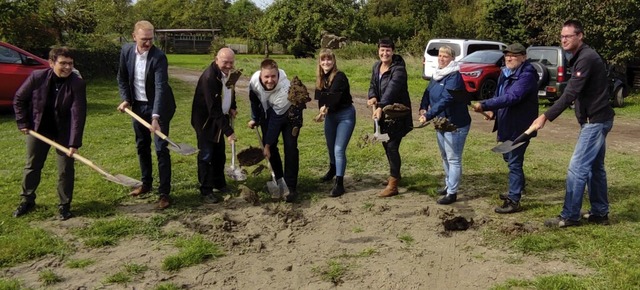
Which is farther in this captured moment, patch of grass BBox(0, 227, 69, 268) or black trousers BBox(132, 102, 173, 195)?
black trousers BBox(132, 102, 173, 195)

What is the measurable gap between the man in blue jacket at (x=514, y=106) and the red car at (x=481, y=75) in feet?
30.7

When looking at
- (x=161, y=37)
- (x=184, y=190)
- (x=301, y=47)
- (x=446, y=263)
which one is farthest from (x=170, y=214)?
(x=161, y=37)

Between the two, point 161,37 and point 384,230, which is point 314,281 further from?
point 161,37

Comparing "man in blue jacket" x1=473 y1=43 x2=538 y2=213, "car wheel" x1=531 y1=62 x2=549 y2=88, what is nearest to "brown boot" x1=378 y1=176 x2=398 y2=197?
"man in blue jacket" x1=473 y1=43 x2=538 y2=213

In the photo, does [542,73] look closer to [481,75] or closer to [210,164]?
[481,75]

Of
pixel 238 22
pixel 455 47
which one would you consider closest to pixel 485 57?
pixel 455 47

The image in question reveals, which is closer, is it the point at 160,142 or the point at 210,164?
the point at 160,142

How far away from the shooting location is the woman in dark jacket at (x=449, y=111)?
18.2ft

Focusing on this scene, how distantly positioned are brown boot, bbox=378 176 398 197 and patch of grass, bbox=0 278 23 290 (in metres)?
3.74

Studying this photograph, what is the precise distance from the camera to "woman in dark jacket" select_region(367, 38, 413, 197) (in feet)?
19.2

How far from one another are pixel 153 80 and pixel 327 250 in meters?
2.64

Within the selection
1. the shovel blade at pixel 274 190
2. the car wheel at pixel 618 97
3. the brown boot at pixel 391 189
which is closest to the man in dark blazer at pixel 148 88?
the shovel blade at pixel 274 190

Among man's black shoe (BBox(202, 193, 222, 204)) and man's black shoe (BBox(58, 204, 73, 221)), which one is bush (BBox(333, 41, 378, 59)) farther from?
man's black shoe (BBox(58, 204, 73, 221))

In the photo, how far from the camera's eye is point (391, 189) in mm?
6223
